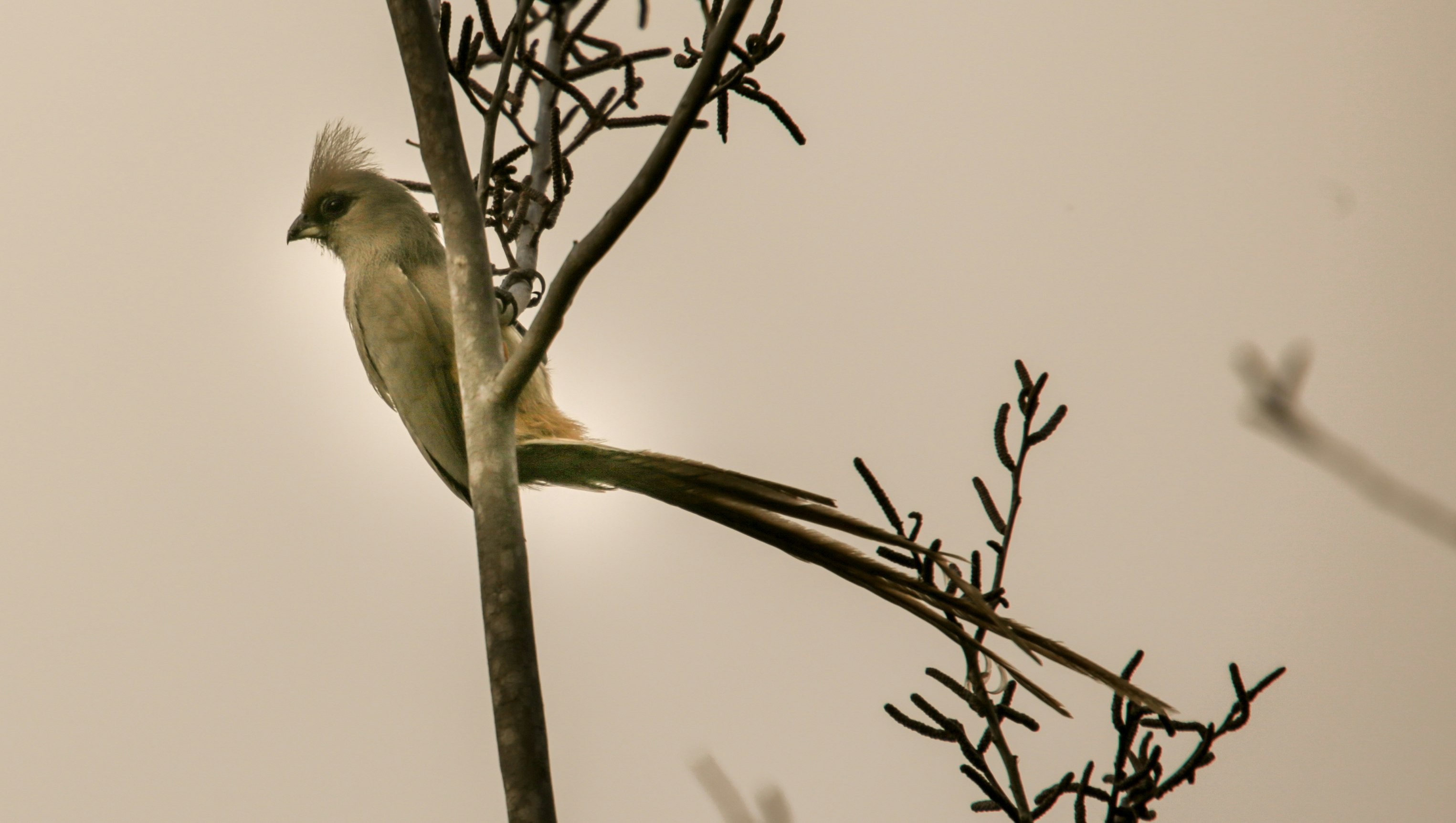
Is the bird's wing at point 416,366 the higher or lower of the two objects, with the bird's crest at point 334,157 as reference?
lower

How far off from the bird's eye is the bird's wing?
47 cm

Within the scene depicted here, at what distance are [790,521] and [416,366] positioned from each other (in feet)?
5.03

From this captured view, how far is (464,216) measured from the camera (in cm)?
200

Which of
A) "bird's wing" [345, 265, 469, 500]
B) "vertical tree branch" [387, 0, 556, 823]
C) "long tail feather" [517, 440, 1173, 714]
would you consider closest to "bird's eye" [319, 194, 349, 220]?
"bird's wing" [345, 265, 469, 500]

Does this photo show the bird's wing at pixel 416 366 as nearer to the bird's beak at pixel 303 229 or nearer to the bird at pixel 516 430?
the bird at pixel 516 430

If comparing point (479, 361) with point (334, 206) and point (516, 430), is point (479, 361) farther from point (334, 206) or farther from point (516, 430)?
point (334, 206)

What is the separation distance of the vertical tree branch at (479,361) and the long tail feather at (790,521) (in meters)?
0.47

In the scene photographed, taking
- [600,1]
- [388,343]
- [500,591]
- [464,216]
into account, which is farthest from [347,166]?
[500,591]

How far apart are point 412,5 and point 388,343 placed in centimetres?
152

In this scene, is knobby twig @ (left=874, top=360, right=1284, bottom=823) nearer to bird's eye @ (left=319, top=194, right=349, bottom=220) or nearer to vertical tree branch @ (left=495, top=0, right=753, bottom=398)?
vertical tree branch @ (left=495, top=0, right=753, bottom=398)

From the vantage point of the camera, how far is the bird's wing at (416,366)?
3.31 m

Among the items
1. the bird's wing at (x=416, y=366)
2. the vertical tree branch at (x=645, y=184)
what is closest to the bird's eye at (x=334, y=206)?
the bird's wing at (x=416, y=366)

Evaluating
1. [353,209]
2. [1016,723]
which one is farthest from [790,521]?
[353,209]

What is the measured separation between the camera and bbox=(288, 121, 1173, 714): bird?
75.4 inches
